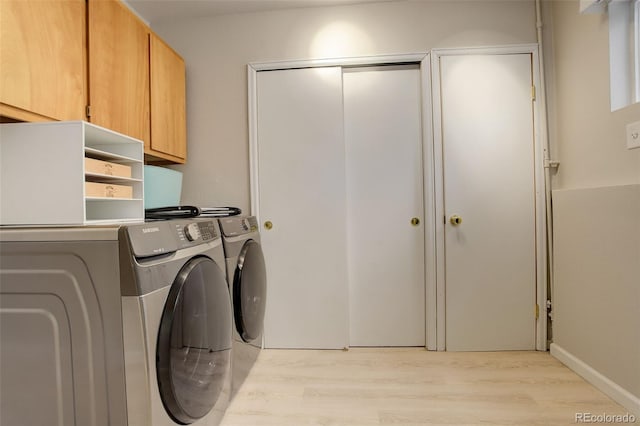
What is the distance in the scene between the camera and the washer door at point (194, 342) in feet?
3.11

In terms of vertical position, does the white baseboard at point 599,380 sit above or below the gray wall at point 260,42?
below

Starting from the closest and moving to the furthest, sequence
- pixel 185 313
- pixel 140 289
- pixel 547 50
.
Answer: pixel 140 289, pixel 185 313, pixel 547 50

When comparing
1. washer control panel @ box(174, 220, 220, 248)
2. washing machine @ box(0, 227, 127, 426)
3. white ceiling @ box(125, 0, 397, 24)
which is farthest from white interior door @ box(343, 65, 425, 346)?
washing machine @ box(0, 227, 127, 426)

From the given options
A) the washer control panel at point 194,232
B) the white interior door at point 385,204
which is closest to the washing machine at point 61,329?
the washer control panel at point 194,232

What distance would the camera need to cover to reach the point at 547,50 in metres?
2.07

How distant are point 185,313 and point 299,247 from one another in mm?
1194

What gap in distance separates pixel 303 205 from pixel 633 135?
5.63 ft

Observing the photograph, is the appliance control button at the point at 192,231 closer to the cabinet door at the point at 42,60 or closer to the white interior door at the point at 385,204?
the cabinet door at the point at 42,60

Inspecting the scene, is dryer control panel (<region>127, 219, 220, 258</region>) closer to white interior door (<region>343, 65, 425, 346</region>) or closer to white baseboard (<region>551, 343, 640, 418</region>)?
white interior door (<region>343, 65, 425, 346</region>)

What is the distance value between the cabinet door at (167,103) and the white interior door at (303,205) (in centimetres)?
50

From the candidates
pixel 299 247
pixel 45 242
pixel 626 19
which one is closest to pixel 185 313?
pixel 45 242

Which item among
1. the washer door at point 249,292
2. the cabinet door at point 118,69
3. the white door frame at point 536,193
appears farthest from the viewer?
the white door frame at point 536,193

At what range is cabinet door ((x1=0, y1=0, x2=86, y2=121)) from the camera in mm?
1060

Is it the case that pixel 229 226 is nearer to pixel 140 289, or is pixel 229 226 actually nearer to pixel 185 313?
pixel 185 313
